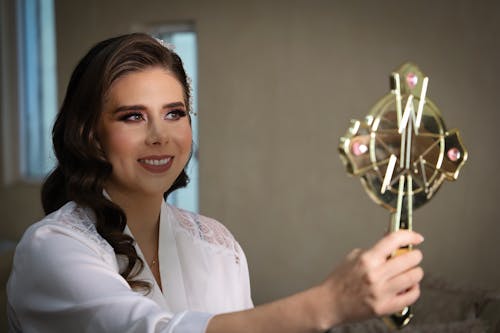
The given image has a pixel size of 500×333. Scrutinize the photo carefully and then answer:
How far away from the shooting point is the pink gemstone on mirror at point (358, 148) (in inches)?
24.0

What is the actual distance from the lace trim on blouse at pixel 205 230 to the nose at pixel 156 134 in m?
0.29

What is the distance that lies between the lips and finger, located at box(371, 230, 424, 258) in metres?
0.48

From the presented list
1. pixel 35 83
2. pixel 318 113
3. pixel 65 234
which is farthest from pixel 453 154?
pixel 35 83

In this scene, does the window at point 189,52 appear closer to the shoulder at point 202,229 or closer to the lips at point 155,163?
the shoulder at point 202,229

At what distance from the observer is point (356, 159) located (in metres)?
0.61

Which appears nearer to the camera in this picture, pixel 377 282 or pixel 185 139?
pixel 377 282

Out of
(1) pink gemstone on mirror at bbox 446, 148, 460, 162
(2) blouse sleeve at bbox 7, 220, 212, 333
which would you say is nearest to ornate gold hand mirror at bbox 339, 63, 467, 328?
(1) pink gemstone on mirror at bbox 446, 148, 460, 162

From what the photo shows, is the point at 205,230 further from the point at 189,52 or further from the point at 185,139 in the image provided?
the point at 189,52

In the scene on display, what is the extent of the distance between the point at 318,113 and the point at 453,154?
2.62 meters

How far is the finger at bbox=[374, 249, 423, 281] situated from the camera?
562mm

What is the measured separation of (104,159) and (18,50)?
4.33 meters

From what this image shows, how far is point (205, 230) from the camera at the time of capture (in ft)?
4.12

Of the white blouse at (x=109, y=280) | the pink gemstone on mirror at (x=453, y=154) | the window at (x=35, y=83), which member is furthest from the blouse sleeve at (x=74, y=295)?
the window at (x=35, y=83)

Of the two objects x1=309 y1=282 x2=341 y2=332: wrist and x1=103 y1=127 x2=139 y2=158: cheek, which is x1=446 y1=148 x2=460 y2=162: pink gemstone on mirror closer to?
x1=309 y1=282 x2=341 y2=332: wrist
